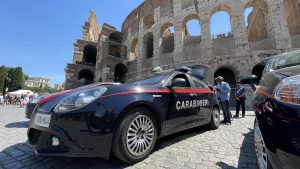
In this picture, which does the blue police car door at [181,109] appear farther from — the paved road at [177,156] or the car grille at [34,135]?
the car grille at [34,135]

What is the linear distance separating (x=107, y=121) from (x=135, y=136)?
572 mm

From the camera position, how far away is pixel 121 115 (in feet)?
6.97

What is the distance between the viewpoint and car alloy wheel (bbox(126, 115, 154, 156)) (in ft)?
7.40

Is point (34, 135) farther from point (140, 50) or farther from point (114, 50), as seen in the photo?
point (114, 50)

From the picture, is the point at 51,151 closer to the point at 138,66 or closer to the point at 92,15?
the point at 138,66

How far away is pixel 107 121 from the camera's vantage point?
6.51ft

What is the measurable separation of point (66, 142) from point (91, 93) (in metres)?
0.68

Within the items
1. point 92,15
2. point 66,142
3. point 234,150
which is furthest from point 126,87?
point 92,15

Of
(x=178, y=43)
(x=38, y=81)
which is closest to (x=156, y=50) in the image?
(x=178, y=43)

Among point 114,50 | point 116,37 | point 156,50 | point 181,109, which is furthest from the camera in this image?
point 116,37

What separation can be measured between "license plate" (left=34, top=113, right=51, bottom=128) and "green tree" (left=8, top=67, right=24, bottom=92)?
72.3 meters

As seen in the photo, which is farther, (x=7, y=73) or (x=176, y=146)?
(x=7, y=73)

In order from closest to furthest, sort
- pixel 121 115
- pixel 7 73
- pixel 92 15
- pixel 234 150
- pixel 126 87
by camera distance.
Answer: pixel 121 115 → pixel 126 87 → pixel 234 150 → pixel 92 15 → pixel 7 73

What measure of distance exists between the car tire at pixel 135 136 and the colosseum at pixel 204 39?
9.85m
